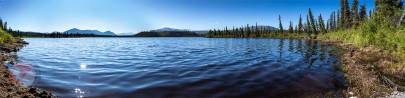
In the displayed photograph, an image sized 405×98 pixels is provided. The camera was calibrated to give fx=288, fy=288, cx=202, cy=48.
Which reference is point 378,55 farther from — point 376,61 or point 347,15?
point 347,15

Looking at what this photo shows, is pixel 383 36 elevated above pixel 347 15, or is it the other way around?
pixel 347 15

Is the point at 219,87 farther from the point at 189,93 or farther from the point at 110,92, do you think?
the point at 110,92

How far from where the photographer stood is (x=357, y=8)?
104 m

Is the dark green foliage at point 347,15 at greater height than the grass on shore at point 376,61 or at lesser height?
greater

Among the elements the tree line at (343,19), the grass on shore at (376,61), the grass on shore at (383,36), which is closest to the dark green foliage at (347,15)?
the tree line at (343,19)

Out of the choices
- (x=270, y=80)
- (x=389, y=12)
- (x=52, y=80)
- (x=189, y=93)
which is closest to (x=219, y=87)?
(x=189, y=93)

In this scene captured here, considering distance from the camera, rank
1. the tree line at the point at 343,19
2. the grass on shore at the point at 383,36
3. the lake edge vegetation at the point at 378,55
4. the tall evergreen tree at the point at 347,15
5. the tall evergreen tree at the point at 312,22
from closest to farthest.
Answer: the lake edge vegetation at the point at 378,55, the grass on shore at the point at 383,36, the tree line at the point at 343,19, the tall evergreen tree at the point at 347,15, the tall evergreen tree at the point at 312,22

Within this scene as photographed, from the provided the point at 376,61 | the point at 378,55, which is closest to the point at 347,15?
the point at 378,55

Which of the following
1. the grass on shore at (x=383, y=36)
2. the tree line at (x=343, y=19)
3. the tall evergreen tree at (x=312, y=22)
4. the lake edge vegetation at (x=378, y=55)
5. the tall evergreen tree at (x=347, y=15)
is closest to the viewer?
the lake edge vegetation at (x=378, y=55)

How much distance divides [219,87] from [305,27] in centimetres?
15852

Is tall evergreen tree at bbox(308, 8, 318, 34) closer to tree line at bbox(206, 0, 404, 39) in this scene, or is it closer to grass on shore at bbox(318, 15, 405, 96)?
tree line at bbox(206, 0, 404, 39)

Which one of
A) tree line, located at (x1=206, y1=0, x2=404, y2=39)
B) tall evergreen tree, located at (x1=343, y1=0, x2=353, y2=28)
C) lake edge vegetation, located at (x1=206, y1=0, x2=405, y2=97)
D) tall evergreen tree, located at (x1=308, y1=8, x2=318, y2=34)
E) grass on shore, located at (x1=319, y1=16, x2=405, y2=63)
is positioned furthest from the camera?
tall evergreen tree, located at (x1=308, y1=8, x2=318, y2=34)

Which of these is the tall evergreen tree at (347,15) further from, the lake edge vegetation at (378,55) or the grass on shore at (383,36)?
the grass on shore at (383,36)

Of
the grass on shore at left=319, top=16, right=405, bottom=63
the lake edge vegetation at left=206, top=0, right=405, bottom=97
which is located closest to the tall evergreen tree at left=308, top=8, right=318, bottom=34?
the lake edge vegetation at left=206, top=0, right=405, bottom=97
